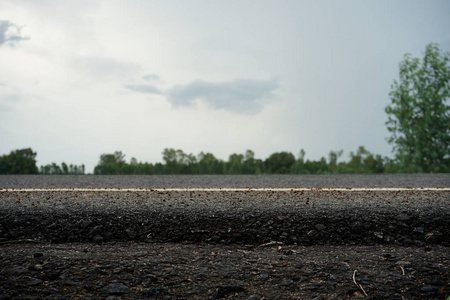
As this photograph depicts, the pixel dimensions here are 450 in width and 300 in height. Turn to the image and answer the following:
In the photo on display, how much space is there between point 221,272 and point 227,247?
489 mm

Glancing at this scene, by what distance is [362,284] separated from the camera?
2471 millimetres

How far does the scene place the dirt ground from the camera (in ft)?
7.73

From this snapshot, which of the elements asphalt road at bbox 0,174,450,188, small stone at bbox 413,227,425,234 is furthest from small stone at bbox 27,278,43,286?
asphalt road at bbox 0,174,450,188

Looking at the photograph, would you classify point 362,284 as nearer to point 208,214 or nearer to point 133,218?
point 208,214

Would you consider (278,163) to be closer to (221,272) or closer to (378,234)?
(378,234)

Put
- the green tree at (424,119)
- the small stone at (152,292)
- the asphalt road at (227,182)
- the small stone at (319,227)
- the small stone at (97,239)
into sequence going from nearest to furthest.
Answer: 1. the small stone at (152,292)
2. the small stone at (97,239)
3. the small stone at (319,227)
4. the asphalt road at (227,182)
5. the green tree at (424,119)

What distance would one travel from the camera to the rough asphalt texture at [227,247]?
2.41 metres

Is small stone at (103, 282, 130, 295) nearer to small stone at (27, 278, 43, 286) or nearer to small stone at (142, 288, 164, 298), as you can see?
small stone at (142, 288, 164, 298)

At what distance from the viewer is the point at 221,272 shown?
255cm

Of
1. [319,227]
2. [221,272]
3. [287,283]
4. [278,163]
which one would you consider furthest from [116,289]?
[278,163]

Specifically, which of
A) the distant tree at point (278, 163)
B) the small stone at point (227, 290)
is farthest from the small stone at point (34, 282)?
the distant tree at point (278, 163)

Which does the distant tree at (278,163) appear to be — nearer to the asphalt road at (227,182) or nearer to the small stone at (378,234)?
the asphalt road at (227,182)

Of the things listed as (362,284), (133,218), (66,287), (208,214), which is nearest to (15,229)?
(133,218)

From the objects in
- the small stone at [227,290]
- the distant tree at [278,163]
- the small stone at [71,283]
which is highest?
the distant tree at [278,163]
